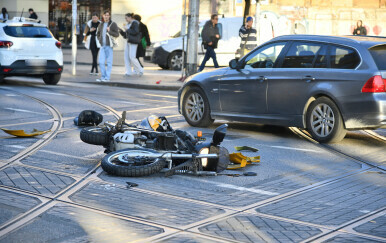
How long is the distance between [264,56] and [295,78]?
35.4 inches

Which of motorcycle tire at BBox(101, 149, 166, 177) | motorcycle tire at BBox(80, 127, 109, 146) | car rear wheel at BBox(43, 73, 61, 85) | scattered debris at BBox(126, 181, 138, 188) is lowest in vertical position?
car rear wheel at BBox(43, 73, 61, 85)

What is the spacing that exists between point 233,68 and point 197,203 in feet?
17.0

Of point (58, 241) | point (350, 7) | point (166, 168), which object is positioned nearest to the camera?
point (58, 241)

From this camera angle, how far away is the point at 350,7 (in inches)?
1507

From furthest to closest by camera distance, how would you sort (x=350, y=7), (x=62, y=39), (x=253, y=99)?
(x=62, y=39), (x=350, y=7), (x=253, y=99)

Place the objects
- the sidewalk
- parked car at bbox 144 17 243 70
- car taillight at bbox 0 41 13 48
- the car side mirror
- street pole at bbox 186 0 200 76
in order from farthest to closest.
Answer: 1. parked car at bbox 144 17 243 70
2. street pole at bbox 186 0 200 76
3. the sidewalk
4. car taillight at bbox 0 41 13 48
5. the car side mirror

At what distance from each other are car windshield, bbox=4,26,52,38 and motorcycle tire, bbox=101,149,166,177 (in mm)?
12194

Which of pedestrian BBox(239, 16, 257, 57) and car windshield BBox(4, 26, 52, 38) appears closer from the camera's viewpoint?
car windshield BBox(4, 26, 52, 38)

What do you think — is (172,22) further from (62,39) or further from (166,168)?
(166,168)

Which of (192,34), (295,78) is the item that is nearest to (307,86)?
(295,78)

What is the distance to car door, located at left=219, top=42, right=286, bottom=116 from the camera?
11.0 meters

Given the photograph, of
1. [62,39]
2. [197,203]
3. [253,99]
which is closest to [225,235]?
[197,203]

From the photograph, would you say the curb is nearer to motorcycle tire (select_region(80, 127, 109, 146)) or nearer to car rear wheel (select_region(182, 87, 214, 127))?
car rear wheel (select_region(182, 87, 214, 127))

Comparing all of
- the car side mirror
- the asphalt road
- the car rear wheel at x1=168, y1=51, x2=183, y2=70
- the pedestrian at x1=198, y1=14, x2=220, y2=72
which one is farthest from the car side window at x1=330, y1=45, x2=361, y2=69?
the car rear wheel at x1=168, y1=51, x2=183, y2=70
